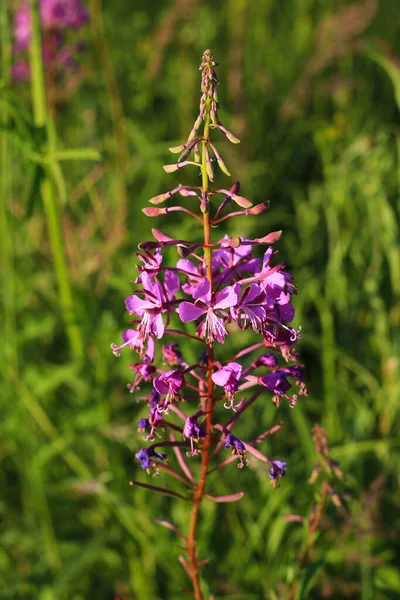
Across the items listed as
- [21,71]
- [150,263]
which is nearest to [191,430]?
[150,263]

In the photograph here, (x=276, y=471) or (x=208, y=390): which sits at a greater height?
(x=208, y=390)

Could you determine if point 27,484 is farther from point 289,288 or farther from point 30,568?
point 289,288

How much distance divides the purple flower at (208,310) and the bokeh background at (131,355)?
0.89 m

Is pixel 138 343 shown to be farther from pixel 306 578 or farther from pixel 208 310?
pixel 306 578

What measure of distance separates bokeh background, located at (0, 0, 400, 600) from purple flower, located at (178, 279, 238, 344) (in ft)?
2.92

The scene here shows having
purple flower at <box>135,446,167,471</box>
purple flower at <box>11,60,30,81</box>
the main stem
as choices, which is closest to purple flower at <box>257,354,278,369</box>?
the main stem

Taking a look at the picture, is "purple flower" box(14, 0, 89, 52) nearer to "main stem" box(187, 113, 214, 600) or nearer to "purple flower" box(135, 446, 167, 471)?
"main stem" box(187, 113, 214, 600)

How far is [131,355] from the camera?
3.33 meters

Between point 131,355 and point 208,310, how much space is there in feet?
5.87

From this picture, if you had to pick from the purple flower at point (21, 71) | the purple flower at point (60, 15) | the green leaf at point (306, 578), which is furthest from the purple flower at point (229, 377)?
the purple flower at point (21, 71)

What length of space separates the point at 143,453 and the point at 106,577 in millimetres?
1838

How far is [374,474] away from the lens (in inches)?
134

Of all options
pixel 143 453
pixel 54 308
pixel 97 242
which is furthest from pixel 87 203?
pixel 143 453

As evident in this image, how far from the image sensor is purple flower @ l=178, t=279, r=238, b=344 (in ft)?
5.16
